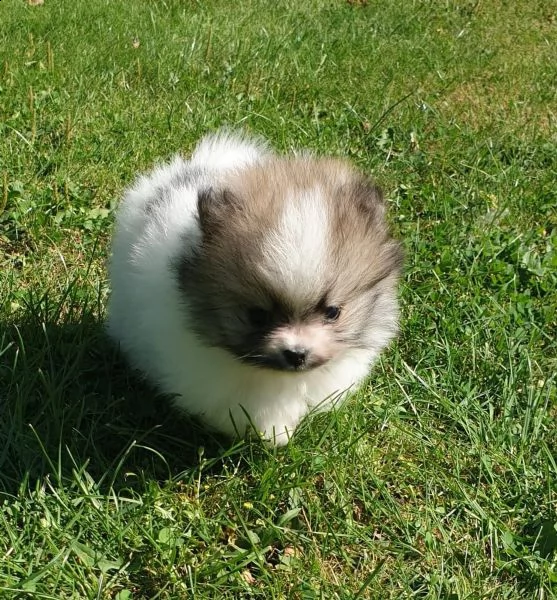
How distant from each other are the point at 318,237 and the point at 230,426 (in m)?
0.89

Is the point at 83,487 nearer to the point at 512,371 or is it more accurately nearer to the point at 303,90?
the point at 512,371

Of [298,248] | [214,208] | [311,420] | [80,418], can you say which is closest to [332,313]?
[298,248]

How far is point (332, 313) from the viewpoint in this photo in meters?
2.23

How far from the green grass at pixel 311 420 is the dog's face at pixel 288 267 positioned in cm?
58

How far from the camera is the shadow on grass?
2557mm

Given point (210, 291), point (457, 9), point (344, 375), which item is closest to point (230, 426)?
point (344, 375)

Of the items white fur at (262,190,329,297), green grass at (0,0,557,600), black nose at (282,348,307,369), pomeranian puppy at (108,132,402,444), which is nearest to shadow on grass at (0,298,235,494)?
green grass at (0,0,557,600)

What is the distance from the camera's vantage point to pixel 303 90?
516 centimetres

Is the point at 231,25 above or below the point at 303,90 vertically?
above

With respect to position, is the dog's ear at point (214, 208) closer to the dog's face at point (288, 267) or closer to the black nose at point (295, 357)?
the dog's face at point (288, 267)

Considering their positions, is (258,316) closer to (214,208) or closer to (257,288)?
(257,288)

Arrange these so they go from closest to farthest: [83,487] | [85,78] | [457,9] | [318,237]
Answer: [318,237] → [83,487] → [85,78] → [457,9]

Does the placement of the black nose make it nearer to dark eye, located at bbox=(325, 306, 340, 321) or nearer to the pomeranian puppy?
the pomeranian puppy

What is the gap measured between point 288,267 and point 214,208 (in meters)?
0.35
